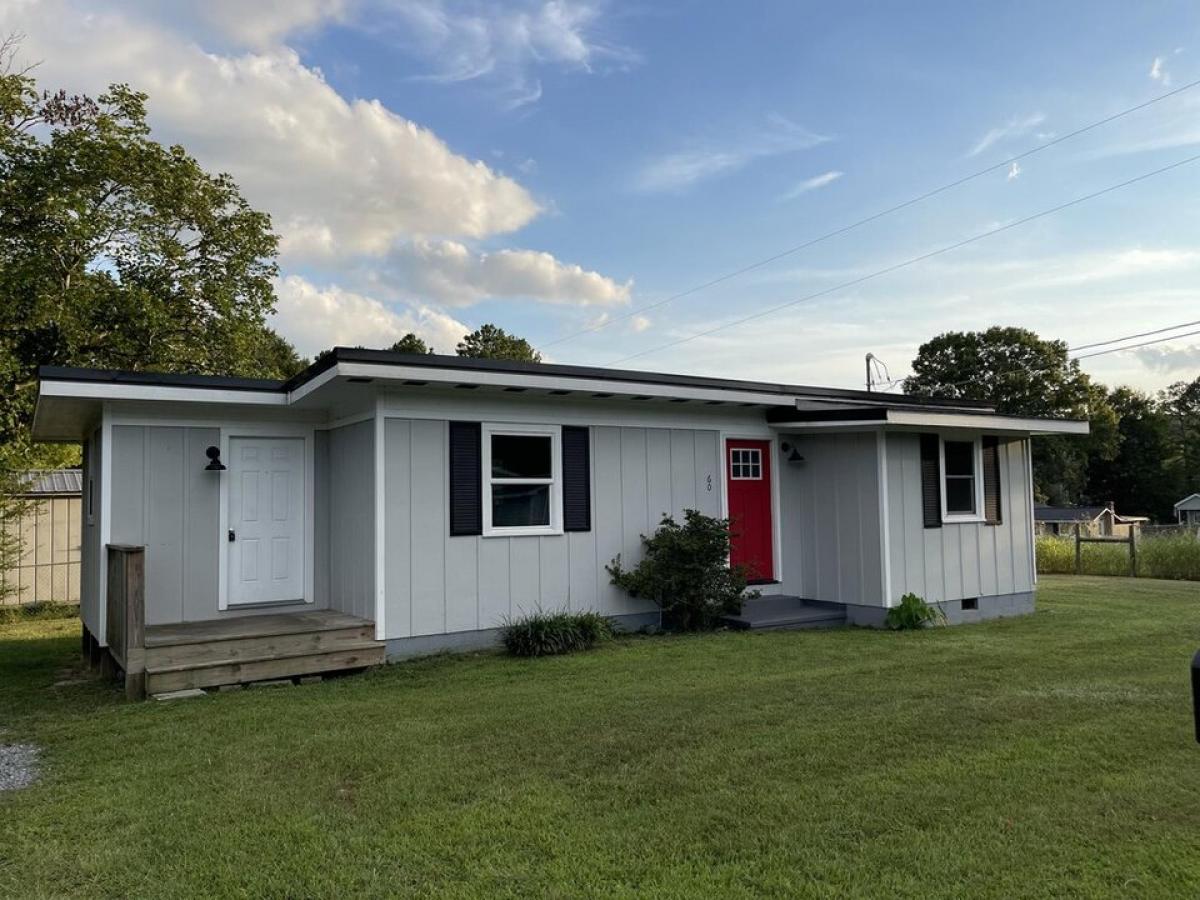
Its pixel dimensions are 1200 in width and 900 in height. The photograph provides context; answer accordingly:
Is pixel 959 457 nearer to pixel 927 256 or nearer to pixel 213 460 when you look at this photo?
pixel 213 460

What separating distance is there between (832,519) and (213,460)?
702 centimetres

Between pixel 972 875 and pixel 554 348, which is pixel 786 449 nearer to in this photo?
pixel 972 875

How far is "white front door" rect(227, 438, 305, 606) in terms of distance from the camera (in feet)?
26.0

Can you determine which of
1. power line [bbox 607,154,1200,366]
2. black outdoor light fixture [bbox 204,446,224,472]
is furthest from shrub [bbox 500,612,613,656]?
power line [bbox 607,154,1200,366]

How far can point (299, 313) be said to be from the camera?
70.7ft

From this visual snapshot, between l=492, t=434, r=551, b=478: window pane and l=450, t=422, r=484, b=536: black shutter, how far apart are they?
22 centimetres

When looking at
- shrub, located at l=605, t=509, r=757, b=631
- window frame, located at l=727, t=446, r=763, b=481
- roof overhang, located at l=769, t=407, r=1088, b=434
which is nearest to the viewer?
shrub, located at l=605, t=509, r=757, b=631

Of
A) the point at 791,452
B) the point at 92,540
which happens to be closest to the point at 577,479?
the point at 791,452

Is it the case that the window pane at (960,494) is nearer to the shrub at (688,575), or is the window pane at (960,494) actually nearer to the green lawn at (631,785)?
the shrub at (688,575)

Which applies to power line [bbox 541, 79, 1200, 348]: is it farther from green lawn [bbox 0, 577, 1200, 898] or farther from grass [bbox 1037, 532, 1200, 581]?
green lawn [bbox 0, 577, 1200, 898]

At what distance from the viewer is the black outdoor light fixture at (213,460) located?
7.70m

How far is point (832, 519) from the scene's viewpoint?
980cm

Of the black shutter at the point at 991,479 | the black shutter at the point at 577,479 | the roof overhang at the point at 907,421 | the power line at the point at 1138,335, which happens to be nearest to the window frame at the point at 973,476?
the black shutter at the point at 991,479

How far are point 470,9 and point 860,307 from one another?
13.8 meters
